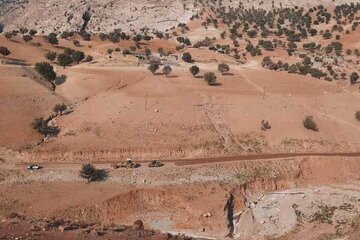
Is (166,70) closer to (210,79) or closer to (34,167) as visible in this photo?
(210,79)

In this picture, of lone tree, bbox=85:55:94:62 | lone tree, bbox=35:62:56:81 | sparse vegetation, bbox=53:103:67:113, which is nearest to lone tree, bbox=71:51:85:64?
lone tree, bbox=85:55:94:62

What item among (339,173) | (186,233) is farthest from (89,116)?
(339,173)

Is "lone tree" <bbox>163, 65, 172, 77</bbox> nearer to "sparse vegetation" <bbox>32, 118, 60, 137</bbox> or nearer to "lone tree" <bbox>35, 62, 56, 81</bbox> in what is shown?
"lone tree" <bbox>35, 62, 56, 81</bbox>

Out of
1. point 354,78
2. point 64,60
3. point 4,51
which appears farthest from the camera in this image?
point 354,78

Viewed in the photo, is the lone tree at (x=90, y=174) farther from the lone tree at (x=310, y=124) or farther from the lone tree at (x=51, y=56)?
the lone tree at (x=51, y=56)

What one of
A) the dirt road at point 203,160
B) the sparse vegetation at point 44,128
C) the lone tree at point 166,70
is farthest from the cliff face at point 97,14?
the dirt road at point 203,160

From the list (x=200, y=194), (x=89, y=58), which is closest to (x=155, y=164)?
(x=200, y=194)

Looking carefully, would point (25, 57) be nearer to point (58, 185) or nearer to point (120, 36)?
point (120, 36)

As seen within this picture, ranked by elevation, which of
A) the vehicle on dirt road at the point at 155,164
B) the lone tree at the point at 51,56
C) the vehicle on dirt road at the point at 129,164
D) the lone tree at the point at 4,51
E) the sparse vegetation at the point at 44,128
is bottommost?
the vehicle on dirt road at the point at 129,164

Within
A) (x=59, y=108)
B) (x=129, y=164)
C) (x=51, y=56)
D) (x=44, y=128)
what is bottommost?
(x=129, y=164)
